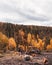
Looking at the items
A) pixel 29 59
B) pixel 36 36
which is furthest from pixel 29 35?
pixel 29 59

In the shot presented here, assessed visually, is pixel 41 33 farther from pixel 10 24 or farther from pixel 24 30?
pixel 10 24

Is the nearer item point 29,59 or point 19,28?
point 29,59

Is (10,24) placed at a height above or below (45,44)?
above

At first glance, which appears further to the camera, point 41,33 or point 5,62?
point 41,33

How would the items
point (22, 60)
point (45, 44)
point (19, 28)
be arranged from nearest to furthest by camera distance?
point (22, 60)
point (45, 44)
point (19, 28)

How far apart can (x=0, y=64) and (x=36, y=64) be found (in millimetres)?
6193

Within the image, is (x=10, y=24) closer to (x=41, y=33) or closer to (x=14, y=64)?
(x=41, y=33)

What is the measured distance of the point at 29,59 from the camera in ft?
143

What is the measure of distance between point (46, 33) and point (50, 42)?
40.7ft

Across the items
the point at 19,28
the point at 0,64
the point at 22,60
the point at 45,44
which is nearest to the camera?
the point at 0,64

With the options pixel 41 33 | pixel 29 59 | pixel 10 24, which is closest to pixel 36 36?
pixel 41 33

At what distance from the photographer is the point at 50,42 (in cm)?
11444

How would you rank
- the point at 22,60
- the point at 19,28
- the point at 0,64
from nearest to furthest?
the point at 0,64
the point at 22,60
the point at 19,28

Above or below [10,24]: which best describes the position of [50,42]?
below
